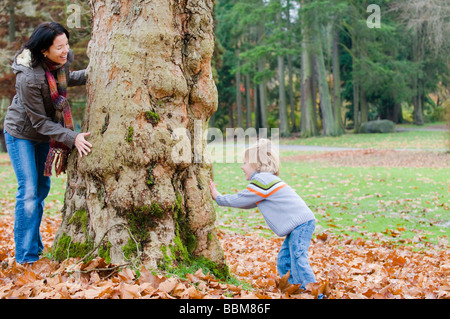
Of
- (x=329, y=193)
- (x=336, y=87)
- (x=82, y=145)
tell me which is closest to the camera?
(x=82, y=145)

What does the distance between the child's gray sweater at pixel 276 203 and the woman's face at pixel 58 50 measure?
1.90 m

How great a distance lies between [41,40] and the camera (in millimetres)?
3605

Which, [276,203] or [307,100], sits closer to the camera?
[276,203]

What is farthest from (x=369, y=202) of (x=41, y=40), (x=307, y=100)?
(x=307, y=100)

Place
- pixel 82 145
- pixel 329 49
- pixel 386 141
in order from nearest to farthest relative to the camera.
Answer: pixel 82 145, pixel 386 141, pixel 329 49

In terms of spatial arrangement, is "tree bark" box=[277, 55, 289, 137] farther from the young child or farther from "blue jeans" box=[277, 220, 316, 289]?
"blue jeans" box=[277, 220, 316, 289]

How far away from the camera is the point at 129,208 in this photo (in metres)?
3.40

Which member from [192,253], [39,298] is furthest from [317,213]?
[39,298]

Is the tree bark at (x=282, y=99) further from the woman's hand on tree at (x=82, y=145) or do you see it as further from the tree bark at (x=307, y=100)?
the woman's hand on tree at (x=82, y=145)

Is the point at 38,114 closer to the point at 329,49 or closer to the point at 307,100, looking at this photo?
the point at 307,100

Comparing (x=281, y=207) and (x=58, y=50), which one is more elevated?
(x=58, y=50)

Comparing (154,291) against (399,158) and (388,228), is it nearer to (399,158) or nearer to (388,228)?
(388,228)

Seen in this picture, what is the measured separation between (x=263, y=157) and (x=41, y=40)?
2073 mm

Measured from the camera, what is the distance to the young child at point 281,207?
12.1 feet
